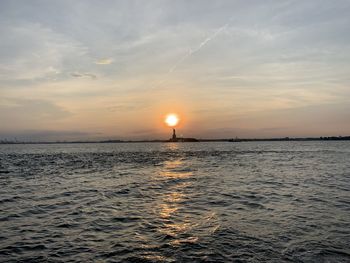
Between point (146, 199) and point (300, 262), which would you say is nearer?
point (300, 262)

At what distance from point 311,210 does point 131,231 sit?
438 inches

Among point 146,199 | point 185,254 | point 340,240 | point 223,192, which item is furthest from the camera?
point 223,192

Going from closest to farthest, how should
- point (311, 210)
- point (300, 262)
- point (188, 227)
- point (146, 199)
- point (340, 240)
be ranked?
point (300, 262), point (340, 240), point (188, 227), point (311, 210), point (146, 199)

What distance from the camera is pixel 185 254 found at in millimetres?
11664

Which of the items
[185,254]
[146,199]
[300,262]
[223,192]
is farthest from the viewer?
[223,192]

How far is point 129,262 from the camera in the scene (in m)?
10.9

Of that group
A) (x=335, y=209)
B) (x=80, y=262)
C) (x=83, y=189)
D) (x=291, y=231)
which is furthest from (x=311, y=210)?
(x=83, y=189)

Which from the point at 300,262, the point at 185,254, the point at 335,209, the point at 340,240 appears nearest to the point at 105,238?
the point at 185,254

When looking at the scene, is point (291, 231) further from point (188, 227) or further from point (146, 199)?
point (146, 199)

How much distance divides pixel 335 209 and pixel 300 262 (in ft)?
33.6

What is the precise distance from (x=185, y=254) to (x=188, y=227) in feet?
12.4

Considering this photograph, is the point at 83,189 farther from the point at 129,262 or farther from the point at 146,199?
the point at 129,262

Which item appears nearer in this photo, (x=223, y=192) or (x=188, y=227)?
(x=188, y=227)

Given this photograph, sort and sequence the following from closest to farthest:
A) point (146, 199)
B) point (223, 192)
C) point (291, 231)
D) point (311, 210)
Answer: point (291, 231) < point (311, 210) < point (146, 199) < point (223, 192)
